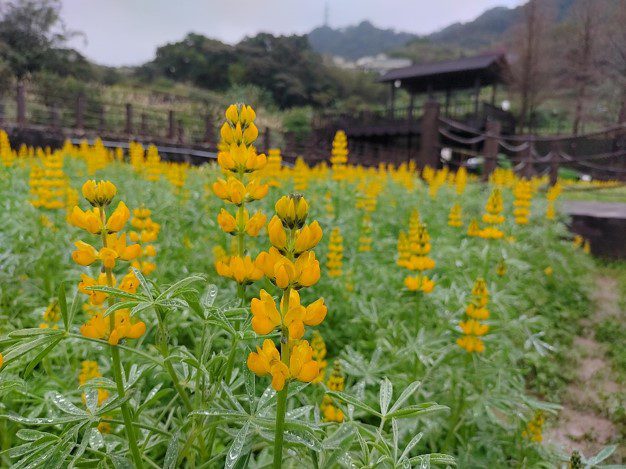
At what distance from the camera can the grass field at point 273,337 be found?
0.86 m

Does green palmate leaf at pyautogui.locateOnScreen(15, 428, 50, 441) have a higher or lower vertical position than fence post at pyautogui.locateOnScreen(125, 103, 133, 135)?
lower

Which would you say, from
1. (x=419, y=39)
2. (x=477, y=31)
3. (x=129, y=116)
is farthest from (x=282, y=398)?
(x=477, y=31)

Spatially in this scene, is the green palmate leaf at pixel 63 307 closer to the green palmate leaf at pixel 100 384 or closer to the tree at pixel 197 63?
the green palmate leaf at pixel 100 384

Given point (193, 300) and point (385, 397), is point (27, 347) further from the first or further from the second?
point (385, 397)

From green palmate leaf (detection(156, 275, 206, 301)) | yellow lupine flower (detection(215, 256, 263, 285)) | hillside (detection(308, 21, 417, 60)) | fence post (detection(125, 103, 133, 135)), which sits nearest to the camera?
green palmate leaf (detection(156, 275, 206, 301))

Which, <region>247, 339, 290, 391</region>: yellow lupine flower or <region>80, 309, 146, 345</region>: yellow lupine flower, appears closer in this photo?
<region>247, 339, 290, 391</region>: yellow lupine flower

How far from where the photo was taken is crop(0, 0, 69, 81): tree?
78.5 feet

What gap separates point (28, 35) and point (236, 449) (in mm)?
31373

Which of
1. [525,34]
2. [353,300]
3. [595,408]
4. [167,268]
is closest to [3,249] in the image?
[167,268]

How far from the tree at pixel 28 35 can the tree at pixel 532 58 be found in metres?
25.7

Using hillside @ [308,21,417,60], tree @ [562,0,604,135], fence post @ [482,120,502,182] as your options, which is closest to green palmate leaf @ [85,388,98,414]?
fence post @ [482,120,502,182]

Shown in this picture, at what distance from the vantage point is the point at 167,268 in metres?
2.60

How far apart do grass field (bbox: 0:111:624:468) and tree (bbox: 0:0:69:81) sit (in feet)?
77.6

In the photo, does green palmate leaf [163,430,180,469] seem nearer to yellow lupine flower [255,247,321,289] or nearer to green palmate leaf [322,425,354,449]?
green palmate leaf [322,425,354,449]
